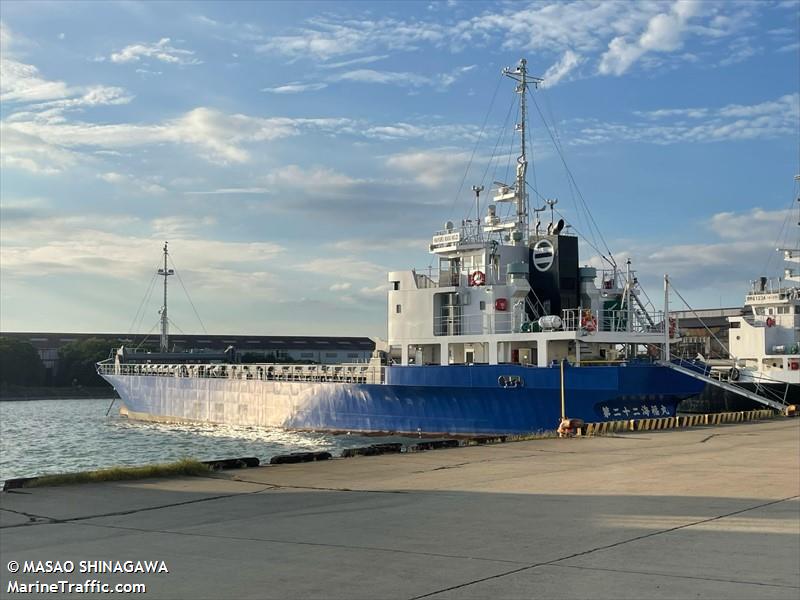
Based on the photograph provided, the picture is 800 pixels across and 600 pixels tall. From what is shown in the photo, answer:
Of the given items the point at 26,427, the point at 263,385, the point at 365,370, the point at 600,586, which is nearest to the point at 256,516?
the point at 600,586

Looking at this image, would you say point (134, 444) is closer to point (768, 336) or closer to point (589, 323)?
point (589, 323)

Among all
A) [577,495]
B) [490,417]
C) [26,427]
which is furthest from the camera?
[26,427]

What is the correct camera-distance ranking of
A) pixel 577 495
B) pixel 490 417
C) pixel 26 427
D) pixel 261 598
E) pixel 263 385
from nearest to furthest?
pixel 261 598 → pixel 577 495 → pixel 490 417 → pixel 263 385 → pixel 26 427

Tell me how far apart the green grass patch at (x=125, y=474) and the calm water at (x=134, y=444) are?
37.7 ft

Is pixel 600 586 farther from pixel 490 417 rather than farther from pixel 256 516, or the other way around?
pixel 490 417

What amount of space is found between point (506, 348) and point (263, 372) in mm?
18549

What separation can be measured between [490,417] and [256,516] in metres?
19.8

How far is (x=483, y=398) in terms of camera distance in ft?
96.3

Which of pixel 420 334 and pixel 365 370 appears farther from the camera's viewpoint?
pixel 365 370

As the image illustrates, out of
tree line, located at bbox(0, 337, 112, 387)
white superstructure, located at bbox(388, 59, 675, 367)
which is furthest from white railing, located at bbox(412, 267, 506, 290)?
tree line, located at bbox(0, 337, 112, 387)

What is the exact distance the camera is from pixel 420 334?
33.2m

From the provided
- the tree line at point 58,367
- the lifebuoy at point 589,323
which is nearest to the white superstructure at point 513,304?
the lifebuoy at point 589,323

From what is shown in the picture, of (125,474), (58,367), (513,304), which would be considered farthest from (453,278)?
(58,367)

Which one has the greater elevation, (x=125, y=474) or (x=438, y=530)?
(x=438, y=530)
